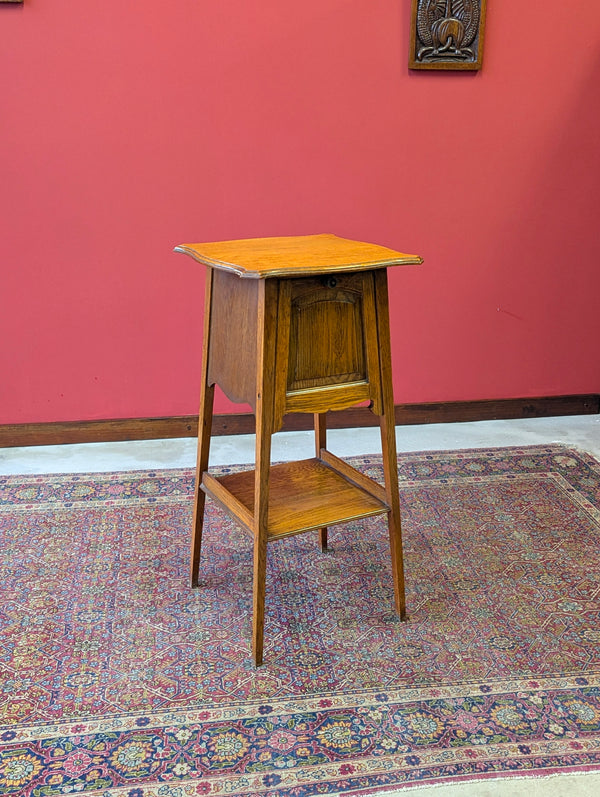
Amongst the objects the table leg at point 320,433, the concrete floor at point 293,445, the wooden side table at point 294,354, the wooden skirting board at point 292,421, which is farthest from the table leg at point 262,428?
the wooden skirting board at point 292,421

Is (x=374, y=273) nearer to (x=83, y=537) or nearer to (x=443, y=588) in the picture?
(x=443, y=588)

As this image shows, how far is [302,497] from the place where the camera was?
2.41 meters

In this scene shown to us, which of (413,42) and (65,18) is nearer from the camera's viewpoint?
(65,18)

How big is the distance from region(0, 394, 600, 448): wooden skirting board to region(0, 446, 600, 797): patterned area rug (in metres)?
0.45

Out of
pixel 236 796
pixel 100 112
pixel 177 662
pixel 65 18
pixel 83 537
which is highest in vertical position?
pixel 65 18

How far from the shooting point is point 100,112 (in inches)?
135

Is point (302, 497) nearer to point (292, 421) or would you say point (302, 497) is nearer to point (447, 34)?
point (292, 421)

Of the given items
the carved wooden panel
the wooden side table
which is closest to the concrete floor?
the wooden side table

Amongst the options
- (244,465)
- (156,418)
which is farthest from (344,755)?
(156,418)

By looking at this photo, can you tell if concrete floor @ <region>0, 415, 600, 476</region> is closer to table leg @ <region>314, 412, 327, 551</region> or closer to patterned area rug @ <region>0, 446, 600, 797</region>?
patterned area rug @ <region>0, 446, 600, 797</region>

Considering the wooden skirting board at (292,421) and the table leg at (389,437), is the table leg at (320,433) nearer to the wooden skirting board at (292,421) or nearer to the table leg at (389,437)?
the table leg at (389,437)

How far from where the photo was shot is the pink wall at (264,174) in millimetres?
3416

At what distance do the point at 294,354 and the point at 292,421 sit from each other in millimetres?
1836

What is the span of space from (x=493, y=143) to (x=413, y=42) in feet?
1.89
